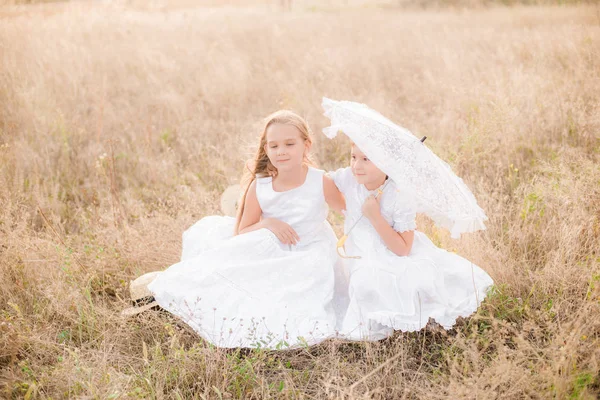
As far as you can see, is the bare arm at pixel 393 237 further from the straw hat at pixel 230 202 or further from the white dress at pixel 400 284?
the straw hat at pixel 230 202

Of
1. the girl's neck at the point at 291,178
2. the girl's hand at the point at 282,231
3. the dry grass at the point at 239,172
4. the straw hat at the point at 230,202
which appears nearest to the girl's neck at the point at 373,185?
the girl's neck at the point at 291,178

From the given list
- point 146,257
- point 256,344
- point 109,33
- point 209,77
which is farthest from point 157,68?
point 256,344

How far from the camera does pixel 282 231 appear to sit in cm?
285

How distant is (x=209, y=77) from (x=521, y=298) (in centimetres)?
506

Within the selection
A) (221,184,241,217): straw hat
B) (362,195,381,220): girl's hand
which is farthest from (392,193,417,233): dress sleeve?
(221,184,241,217): straw hat

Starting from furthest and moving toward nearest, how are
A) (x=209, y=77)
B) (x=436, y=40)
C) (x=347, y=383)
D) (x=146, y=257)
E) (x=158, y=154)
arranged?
1. (x=436, y=40)
2. (x=209, y=77)
3. (x=158, y=154)
4. (x=146, y=257)
5. (x=347, y=383)

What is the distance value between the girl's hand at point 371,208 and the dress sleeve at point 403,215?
0.34 ft

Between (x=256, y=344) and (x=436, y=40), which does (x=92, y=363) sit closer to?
(x=256, y=344)

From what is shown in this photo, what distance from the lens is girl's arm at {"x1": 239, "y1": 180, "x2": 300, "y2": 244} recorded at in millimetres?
2848

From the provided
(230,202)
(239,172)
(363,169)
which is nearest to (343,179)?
(363,169)

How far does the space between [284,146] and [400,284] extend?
1.02m

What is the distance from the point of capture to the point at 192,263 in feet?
9.09

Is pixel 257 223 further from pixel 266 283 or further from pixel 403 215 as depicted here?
pixel 403 215

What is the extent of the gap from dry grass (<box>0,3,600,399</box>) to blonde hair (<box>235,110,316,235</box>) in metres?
0.88
